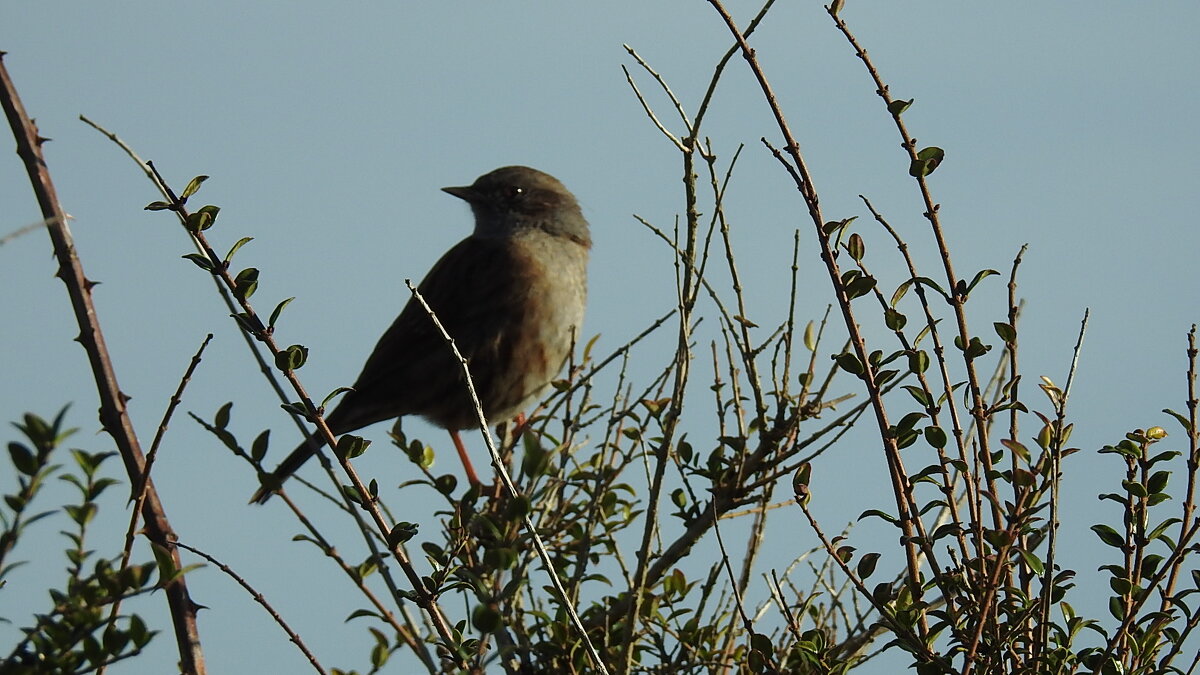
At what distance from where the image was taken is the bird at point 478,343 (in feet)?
23.1

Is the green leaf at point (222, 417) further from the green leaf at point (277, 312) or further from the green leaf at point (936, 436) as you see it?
the green leaf at point (936, 436)

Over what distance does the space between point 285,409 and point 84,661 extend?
0.99 meters

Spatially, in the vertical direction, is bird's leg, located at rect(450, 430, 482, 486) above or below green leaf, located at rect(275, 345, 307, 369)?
above

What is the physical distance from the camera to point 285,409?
3172 mm

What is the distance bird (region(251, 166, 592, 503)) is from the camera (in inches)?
278

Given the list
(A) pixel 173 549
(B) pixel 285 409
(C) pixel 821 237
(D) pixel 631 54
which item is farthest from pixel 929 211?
(A) pixel 173 549

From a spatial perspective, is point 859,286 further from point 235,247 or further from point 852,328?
point 235,247

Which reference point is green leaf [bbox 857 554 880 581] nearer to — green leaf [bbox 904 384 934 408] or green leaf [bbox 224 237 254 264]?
green leaf [bbox 904 384 934 408]

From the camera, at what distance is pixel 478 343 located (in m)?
7.08

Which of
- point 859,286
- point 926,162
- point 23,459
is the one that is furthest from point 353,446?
point 926,162

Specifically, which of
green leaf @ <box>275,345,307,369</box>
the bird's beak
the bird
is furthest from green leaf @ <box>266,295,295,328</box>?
the bird's beak

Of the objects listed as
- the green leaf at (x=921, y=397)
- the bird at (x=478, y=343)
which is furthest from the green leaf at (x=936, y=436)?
the bird at (x=478, y=343)

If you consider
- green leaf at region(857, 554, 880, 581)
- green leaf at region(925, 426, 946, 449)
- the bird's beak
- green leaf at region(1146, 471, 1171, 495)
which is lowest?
green leaf at region(857, 554, 880, 581)

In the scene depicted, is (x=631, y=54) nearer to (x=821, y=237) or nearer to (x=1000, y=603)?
(x=821, y=237)
